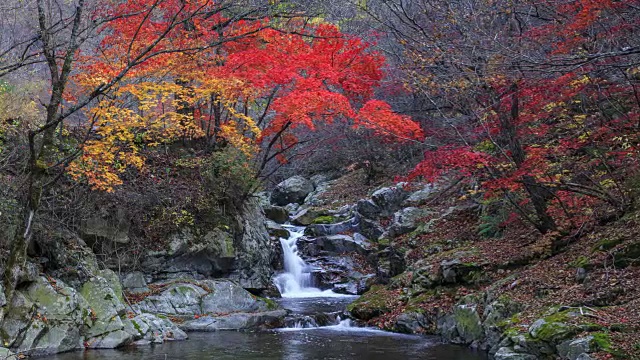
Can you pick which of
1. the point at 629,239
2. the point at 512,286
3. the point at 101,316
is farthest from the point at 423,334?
the point at 101,316

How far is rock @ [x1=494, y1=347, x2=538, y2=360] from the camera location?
7887 mm

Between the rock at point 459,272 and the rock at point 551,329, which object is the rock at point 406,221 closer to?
the rock at point 459,272

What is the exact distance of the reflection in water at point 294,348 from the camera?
9.51 metres

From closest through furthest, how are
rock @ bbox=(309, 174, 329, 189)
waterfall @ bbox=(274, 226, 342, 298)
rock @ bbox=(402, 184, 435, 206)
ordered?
waterfall @ bbox=(274, 226, 342, 298) < rock @ bbox=(402, 184, 435, 206) < rock @ bbox=(309, 174, 329, 189)

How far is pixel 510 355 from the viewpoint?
805 centimetres

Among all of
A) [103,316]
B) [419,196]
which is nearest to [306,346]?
[103,316]

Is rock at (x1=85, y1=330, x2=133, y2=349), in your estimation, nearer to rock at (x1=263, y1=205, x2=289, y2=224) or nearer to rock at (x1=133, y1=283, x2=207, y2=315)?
rock at (x1=133, y1=283, x2=207, y2=315)

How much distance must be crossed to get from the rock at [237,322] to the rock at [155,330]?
73 centimetres

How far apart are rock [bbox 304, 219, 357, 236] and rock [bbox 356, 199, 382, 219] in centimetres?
54

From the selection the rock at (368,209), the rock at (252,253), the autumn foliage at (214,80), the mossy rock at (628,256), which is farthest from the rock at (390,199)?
the mossy rock at (628,256)

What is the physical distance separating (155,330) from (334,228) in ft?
38.4

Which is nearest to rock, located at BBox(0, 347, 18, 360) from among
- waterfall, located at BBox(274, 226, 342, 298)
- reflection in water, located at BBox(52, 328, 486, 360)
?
reflection in water, located at BBox(52, 328, 486, 360)

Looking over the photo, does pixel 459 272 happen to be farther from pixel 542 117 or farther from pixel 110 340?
pixel 110 340

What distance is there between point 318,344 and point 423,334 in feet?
7.67
